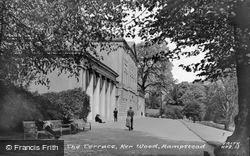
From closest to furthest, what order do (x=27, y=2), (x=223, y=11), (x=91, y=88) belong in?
(x=223, y=11), (x=27, y=2), (x=91, y=88)

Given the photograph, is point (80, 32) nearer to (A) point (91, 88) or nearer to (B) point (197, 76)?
(B) point (197, 76)

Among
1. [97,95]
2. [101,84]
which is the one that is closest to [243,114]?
[97,95]

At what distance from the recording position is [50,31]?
12.7 metres

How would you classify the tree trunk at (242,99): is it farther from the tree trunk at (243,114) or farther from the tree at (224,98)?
the tree at (224,98)

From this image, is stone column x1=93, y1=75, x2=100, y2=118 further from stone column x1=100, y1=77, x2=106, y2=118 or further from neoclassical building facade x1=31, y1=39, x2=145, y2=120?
stone column x1=100, y1=77, x2=106, y2=118

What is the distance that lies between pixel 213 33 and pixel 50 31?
18.1 feet

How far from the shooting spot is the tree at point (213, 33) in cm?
868

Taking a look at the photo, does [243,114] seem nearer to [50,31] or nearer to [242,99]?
[242,99]

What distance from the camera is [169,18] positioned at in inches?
387

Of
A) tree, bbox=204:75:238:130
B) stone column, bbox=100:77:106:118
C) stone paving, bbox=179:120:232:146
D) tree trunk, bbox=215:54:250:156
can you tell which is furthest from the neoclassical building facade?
tree trunk, bbox=215:54:250:156

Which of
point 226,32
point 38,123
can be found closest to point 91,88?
point 38,123

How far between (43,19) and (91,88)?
Answer: 27447 millimetres

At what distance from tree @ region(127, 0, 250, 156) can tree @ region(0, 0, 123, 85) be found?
118 centimetres

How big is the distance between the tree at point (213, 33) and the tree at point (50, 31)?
1.18 metres
